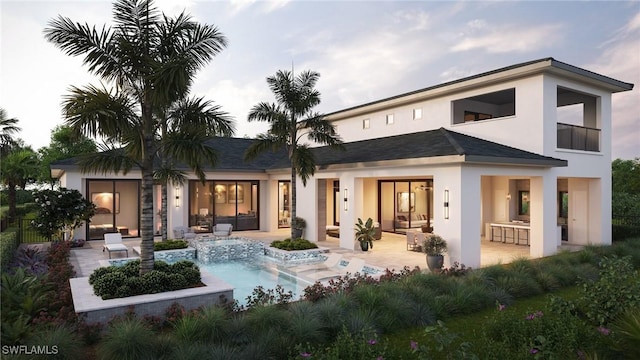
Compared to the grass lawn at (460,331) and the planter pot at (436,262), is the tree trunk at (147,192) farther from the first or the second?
the planter pot at (436,262)

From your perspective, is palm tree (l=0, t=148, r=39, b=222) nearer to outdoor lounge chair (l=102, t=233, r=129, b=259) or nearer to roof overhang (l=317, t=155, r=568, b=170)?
outdoor lounge chair (l=102, t=233, r=129, b=259)

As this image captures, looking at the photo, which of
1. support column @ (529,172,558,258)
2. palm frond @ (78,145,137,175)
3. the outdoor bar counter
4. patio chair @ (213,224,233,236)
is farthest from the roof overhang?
palm frond @ (78,145,137,175)

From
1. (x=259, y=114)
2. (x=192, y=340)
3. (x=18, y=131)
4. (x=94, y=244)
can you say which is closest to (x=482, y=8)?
(x=259, y=114)

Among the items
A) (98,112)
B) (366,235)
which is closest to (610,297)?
(366,235)

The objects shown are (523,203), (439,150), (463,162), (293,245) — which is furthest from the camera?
(523,203)

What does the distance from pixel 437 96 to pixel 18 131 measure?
1045 inches

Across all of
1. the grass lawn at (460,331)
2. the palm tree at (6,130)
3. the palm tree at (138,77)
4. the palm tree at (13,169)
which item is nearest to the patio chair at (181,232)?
the palm tree at (138,77)

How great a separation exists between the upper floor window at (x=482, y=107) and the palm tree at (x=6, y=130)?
89.7 ft

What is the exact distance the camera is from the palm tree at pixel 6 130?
24.9 meters

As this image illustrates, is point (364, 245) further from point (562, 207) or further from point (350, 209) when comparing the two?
point (562, 207)

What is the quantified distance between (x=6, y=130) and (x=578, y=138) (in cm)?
3310

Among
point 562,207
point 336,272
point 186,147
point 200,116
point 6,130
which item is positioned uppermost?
point 6,130

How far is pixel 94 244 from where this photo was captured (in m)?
18.4

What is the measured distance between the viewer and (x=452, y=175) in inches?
520
